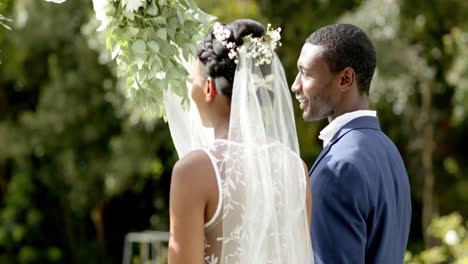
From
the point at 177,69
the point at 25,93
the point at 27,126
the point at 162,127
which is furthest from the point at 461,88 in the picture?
the point at 177,69

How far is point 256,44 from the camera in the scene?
250 centimetres

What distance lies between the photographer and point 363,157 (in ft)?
8.43

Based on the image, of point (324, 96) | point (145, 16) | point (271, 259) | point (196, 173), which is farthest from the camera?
point (145, 16)

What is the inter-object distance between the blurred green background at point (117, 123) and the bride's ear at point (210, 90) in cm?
597

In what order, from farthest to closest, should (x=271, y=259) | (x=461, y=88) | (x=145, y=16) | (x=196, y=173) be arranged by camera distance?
(x=461, y=88) < (x=145, y=16) < (x=271, y=259) < (x=196, y=173)

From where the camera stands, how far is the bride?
231 centimetres

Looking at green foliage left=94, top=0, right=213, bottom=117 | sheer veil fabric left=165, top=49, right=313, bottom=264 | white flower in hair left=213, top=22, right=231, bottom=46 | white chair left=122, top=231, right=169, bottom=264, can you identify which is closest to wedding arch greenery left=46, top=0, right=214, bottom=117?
green foliage left=94, top=0, right=213, bottom=117

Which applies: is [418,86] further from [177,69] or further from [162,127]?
[177,69]

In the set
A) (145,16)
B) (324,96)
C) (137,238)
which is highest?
(145,16)

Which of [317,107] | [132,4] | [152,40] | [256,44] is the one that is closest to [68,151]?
[152,40]

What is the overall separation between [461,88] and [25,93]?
Answer: 19.7ft

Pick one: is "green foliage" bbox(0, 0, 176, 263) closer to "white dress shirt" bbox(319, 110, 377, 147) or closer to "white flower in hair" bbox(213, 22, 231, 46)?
"white dress shirt" bbox(319, 110, 377, 147)

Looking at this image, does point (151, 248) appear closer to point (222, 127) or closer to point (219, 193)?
point (222, 127)

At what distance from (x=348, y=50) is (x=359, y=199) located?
18.2 inches
